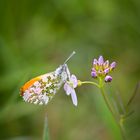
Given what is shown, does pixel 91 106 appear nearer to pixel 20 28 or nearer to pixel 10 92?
pixel 10 92

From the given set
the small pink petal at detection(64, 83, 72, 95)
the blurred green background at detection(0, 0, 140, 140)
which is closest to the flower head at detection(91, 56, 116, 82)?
the small pink petal at detection(64, 83, 72, 95)

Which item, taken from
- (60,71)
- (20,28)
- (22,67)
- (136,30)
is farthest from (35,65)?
(60,71)

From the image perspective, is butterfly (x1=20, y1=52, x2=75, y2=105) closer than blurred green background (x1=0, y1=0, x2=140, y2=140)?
Yes

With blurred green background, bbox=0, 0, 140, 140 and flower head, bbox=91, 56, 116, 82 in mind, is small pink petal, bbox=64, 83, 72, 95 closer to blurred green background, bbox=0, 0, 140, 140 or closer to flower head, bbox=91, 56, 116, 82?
flower head, bbox=91, 56, 116, 82

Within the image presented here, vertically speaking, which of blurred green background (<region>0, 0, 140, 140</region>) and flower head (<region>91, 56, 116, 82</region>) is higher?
blurred green background (<region>0, 0, 140, 140</region>)

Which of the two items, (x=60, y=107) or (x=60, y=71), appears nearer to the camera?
(x=60, y=71)

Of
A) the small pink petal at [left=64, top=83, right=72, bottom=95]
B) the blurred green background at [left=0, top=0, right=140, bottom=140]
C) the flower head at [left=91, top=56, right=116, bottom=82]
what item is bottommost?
the small pink petal at [left=64, top=83, right=72, bottom=95]

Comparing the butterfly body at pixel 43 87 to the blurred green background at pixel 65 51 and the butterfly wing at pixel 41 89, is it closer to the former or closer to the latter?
the butterfly wing at pixel 41 89

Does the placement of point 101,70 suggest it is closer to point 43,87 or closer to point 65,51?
point 43,87
